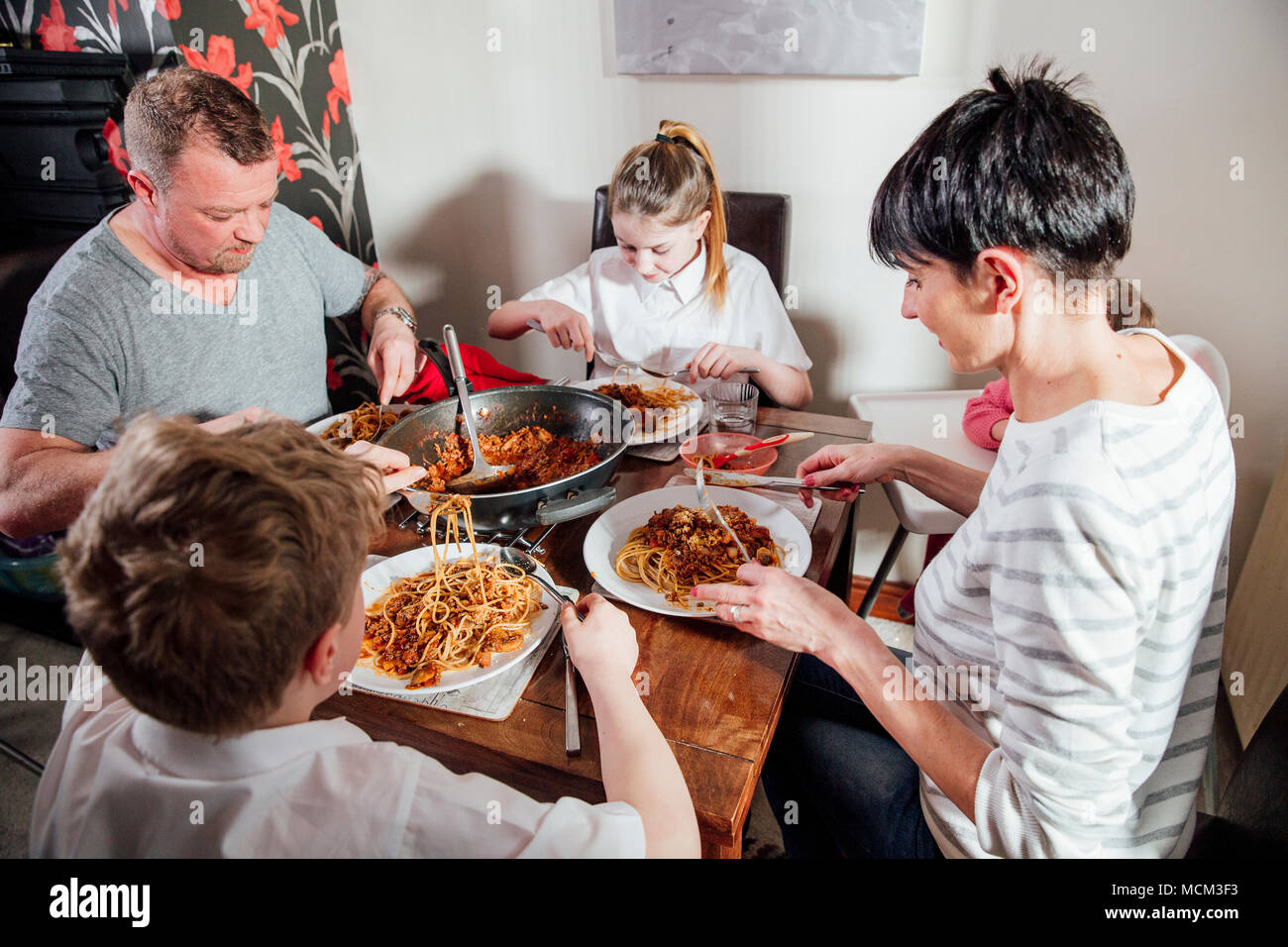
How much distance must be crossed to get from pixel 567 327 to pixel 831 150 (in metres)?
1.00

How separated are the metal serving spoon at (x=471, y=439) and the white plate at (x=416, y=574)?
0.22m

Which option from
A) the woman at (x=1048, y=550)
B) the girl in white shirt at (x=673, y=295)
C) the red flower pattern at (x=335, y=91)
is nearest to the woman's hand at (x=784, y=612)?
the woman at (x=1048, y=550)

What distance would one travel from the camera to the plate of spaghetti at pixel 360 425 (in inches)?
64.7

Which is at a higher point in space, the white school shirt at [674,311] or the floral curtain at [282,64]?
the floral curtain at [282,64]

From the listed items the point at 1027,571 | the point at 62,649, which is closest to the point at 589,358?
the point at 1027,571

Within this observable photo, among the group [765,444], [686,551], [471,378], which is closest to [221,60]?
[471,378]

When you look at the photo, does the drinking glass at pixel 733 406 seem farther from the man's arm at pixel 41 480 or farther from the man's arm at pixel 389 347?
the man's arm at pixel 41 480

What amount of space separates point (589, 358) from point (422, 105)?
1.41 meters

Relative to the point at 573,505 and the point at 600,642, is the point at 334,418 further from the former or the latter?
the point at 600,642

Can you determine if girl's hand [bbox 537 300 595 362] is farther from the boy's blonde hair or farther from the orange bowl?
the orange bowl

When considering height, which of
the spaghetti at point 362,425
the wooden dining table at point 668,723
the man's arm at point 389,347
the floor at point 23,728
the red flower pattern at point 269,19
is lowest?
the floor at point 23,728

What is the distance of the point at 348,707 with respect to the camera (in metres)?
0.99

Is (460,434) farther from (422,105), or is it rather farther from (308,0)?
(308,0)

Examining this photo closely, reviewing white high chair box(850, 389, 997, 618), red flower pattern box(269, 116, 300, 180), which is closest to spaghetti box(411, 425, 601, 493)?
white high chair box(850, 389, 997, 618)
